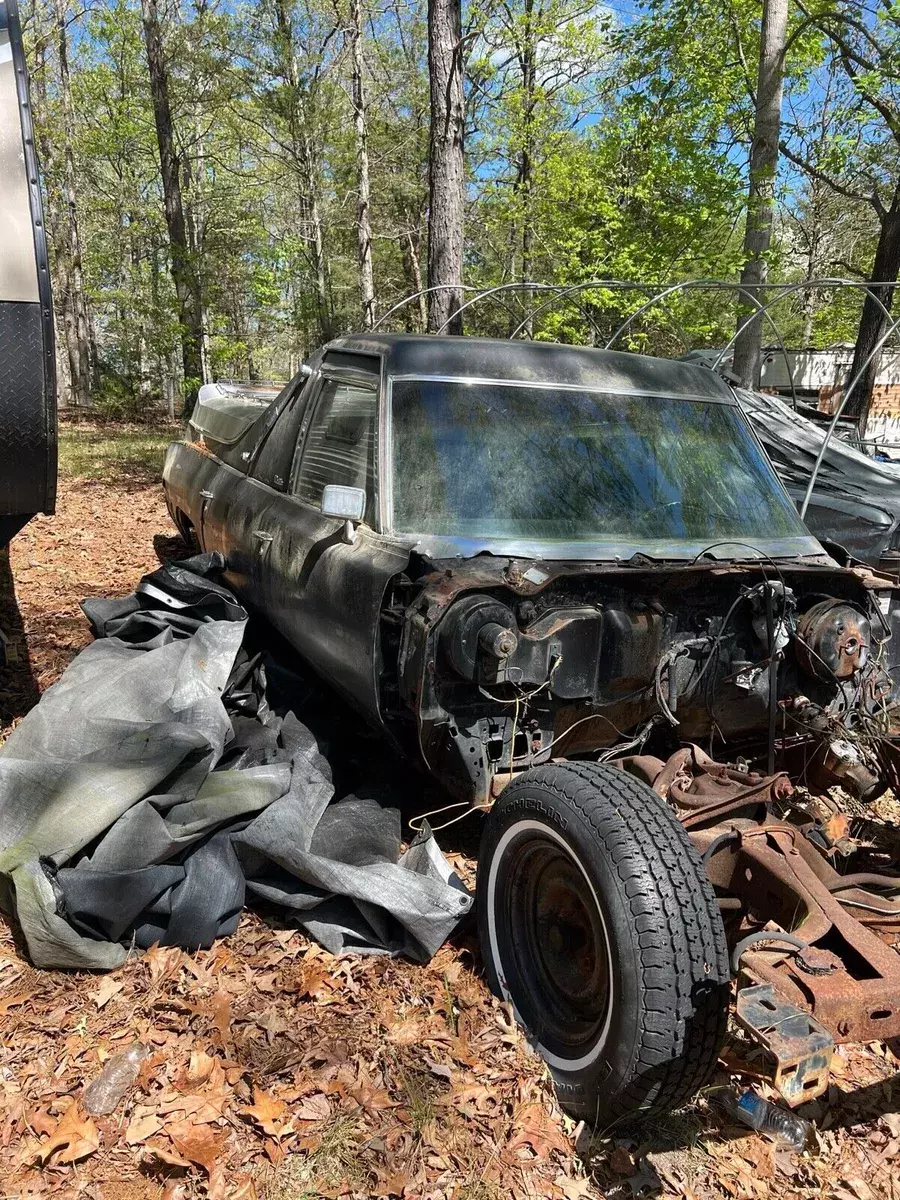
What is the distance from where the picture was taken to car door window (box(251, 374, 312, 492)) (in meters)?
4.60

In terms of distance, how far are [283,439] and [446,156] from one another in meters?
6.00

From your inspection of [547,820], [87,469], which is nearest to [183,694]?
[547,820]

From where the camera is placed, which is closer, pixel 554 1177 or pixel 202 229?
pixel 554 1177

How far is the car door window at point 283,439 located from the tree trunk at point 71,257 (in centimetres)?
2160

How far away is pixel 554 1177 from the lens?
86.9 inches

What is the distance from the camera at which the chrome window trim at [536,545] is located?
323 cm

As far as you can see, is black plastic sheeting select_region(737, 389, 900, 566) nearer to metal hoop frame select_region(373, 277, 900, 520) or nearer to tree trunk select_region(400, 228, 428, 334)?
metal hoop frame select_region(373, 277, 900, 520)

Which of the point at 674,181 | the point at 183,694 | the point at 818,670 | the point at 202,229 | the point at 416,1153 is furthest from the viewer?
the point at 202,229

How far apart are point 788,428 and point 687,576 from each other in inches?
256

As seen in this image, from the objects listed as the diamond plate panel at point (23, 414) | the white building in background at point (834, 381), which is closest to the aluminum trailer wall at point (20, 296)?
the diamond plate panel at point (23, 414)

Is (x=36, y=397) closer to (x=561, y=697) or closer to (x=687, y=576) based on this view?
(x=561, y=697)

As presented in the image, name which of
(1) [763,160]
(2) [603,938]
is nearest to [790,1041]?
(2) [603,938]

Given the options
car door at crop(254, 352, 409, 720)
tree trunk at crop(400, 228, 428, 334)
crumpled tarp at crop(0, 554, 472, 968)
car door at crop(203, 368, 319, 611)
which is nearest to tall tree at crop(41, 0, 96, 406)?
tree trunk at crop(400, 228, 428, 334)

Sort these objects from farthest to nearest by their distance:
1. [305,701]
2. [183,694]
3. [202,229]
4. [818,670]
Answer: [202,229] < [305,701] < [183,694] < [818,670]
